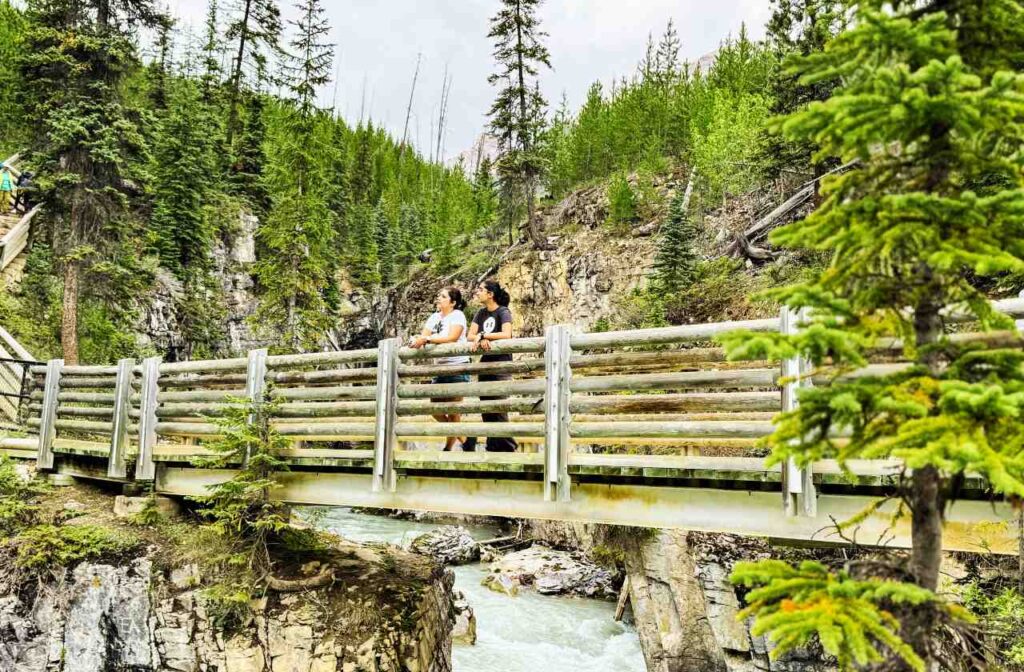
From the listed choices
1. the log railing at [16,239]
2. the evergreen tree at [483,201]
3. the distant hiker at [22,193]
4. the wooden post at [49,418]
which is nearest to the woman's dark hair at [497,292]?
the wooden post at [49,418]

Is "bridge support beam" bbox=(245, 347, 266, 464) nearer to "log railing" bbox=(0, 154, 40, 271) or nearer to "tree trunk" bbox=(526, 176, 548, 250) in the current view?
"log railing" bbox=(0, 154, 40, 271)

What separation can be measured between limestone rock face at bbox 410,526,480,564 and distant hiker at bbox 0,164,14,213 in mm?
18533

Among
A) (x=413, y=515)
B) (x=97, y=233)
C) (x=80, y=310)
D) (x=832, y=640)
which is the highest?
(x=97, y=233)

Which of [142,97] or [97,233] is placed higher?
[142,97]

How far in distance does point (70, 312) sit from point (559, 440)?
1766 centimetres

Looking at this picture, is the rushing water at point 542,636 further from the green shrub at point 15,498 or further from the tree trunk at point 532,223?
the tree trunk at point 532,223

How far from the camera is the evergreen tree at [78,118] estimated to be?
62.1ft

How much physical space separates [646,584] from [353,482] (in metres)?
6.04

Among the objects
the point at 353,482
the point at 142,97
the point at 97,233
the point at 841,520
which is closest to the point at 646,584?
the point at 353,482

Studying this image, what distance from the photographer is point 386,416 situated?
7625 millimetres

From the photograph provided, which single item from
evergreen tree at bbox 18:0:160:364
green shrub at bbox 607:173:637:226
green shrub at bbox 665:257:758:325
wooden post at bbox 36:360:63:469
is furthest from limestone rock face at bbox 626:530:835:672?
green shrub at bbox 607:173:637:226

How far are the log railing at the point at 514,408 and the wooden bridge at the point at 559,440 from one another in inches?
0.7

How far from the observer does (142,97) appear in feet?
119

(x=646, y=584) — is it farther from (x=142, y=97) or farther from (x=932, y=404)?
(x=142, y=97)
